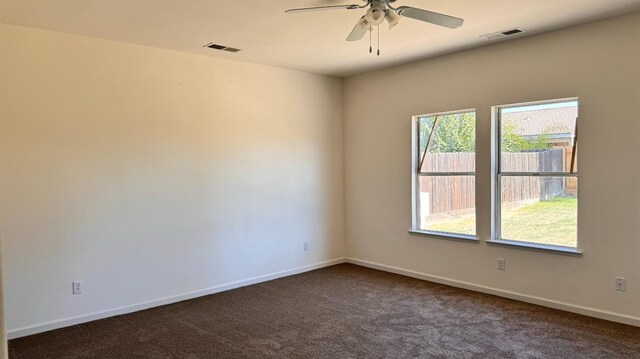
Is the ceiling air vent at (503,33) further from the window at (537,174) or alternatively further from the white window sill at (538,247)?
the white window sill at (538,247)

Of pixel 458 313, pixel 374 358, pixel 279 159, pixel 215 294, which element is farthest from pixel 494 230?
pixel 215 294

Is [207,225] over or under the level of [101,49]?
under

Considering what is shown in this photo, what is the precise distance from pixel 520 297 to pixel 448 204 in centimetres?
128

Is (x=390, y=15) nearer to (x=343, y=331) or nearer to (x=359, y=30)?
(x=359, y=30)

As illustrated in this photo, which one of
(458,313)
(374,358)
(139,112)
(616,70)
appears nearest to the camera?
(374,358)

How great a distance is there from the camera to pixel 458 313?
13.8ft

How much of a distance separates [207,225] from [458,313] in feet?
9.21

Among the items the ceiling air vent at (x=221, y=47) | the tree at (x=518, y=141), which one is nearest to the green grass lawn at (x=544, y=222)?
the tree at (x=518, y=141)

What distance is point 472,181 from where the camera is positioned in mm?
5016

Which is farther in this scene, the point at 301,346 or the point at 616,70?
the point at 616,70

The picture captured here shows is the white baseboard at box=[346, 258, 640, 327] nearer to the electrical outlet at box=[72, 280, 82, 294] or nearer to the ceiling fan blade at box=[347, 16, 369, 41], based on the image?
the ceiling fan blade at box=[347, 16, 369, 41]

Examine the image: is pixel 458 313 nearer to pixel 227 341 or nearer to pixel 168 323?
pixel 227 341

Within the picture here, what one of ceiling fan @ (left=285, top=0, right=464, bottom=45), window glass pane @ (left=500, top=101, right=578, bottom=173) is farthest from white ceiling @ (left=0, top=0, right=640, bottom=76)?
window glass pane @ (left=500, top=101, right=578, bottom=173)

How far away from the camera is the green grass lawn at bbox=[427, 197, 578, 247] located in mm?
4266
